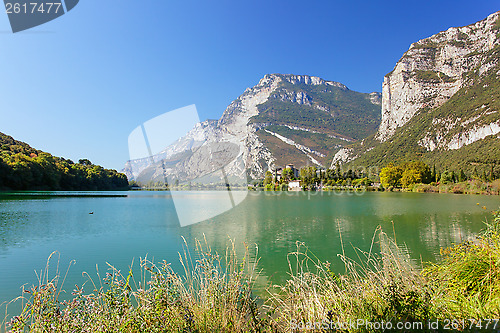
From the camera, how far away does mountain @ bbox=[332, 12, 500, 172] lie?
9856 cm

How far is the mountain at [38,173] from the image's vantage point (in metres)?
56.5

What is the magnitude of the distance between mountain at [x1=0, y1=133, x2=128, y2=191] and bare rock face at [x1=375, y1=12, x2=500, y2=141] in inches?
5635

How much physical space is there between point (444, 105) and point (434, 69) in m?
37.3

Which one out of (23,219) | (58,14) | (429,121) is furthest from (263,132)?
(58,14)

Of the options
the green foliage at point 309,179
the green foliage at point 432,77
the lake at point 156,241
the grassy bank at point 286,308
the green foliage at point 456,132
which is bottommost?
the lake at point 156,241

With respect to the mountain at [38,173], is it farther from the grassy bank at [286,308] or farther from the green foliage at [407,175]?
the green foliage at [407,175]

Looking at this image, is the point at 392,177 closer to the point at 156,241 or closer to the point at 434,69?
the point at 156,241

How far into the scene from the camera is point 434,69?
151625 mm

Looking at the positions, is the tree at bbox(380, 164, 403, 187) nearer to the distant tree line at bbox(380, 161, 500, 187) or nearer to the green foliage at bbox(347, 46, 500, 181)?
the distant tree line at bbox(380, 161, 500, 187)

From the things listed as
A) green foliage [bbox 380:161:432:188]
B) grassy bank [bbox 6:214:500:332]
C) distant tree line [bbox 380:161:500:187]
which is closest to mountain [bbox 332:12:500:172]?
distant tree line [bbox 380:161:500:187]

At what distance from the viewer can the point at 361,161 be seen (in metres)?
138

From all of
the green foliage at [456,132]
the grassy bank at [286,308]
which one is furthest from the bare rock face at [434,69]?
the grassy bank at [286,308]

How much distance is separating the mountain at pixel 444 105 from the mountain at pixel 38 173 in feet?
381

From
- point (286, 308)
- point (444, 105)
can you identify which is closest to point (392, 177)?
point (444, 105)
